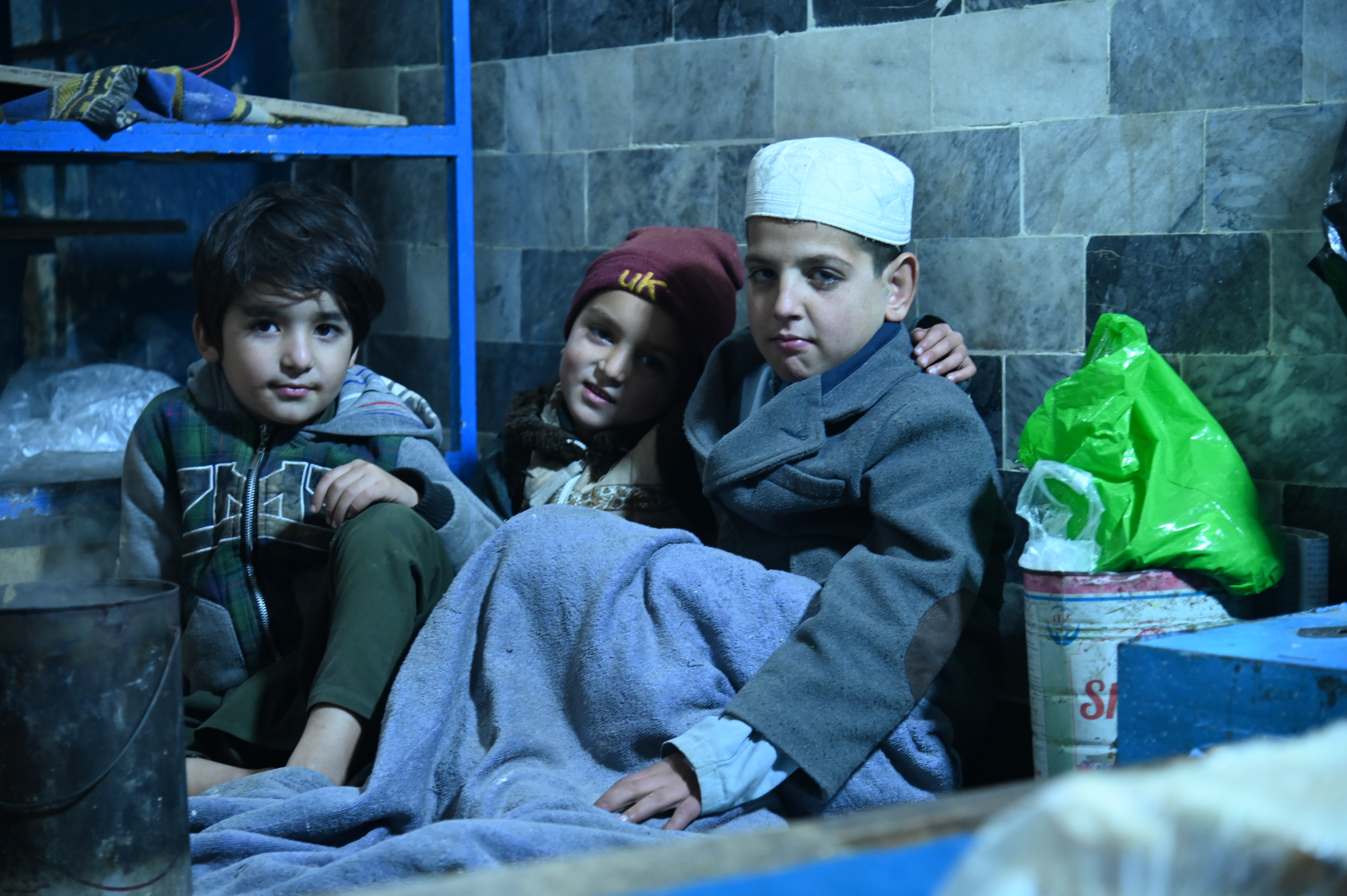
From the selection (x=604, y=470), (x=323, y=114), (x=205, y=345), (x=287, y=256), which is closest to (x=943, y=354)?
(x=604, y=470)

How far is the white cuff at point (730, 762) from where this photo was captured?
1640 mm

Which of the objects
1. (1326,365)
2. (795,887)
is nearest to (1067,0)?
(1326,365)

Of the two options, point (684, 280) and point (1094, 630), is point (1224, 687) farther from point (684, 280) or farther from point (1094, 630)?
point (684, 280)

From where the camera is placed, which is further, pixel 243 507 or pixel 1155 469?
pixel 243 507

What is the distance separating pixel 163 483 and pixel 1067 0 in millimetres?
1782

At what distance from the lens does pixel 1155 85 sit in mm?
1987

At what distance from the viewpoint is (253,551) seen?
7.06ft

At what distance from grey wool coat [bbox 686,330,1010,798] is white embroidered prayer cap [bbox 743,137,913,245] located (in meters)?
0.20

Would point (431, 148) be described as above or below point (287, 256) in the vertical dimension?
above

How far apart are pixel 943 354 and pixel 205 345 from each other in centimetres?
131

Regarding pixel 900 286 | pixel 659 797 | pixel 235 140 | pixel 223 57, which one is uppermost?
pixel 223 57

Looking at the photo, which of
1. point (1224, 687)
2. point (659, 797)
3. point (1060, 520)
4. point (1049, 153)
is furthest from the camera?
point (1049, 153)

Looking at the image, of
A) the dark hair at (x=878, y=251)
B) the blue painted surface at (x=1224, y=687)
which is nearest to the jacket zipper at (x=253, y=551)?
the dark hair at (x=878, y=251)

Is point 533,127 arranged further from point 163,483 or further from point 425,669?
point 425,669
